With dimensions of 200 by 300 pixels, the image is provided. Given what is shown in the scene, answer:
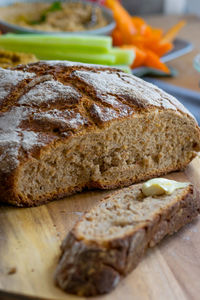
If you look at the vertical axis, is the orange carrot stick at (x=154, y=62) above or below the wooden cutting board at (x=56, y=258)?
below

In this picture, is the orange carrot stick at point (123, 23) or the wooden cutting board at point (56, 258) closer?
the wooden cutting board at point (56, 258)

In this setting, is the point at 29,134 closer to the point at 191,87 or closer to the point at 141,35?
the point at 191,87

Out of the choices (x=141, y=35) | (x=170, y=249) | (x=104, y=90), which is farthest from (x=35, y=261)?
(x=141, y=35)

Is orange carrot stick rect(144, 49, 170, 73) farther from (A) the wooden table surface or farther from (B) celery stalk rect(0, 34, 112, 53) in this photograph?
(A) the wooden table surface

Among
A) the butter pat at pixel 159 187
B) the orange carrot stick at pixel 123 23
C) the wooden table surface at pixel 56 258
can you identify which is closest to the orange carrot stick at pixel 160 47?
the orange carrot stick at pixel 123 23

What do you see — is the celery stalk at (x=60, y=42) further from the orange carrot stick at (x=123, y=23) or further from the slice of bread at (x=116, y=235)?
the slice of bread at (x=116, y=235)

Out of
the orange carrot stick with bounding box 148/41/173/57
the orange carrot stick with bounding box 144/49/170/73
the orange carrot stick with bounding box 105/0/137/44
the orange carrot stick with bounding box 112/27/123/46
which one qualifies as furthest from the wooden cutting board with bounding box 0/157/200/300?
the orange carrot stick with bounding box 112/27/123/46
